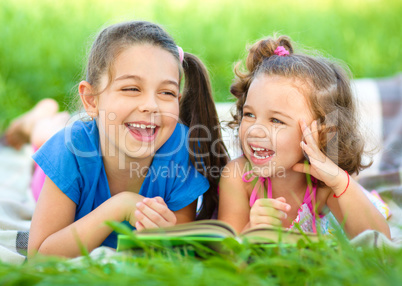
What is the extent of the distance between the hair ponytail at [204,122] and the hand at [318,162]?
1.44ft

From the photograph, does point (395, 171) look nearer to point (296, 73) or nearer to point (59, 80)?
point (296, 73)

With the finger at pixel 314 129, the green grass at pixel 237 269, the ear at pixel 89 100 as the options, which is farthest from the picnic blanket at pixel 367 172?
the ear at pixel 89 100

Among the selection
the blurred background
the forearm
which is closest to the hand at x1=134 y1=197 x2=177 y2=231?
the forearm

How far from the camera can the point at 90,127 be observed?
80.0 inches

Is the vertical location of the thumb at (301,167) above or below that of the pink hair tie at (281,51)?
below

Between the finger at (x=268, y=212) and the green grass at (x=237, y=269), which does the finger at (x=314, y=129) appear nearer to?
the finger at (x=268, y=212)

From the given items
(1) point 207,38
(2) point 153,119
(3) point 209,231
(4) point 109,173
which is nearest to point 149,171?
(4) point 109,173

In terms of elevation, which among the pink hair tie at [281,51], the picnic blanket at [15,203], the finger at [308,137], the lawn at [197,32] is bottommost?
the picnic blanket at [15,203]

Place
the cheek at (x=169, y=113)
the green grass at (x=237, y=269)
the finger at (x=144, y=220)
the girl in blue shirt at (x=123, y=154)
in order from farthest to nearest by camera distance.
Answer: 1. the cheek at (x=169, y=113)
2. the girl in blue shirt at (x=123, y=154)
3. the finger at (x=144, y=220)
4. the green grass at (x=237, y=269)

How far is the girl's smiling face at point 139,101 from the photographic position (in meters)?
1.77

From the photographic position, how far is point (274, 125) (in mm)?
1856

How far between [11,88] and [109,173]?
2.46 m

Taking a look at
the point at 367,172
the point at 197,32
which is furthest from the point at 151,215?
the point at 197,32

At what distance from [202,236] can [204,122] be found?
0.90 meters
